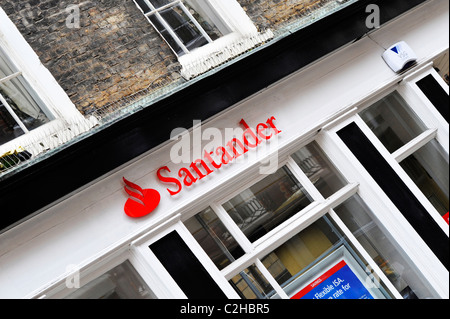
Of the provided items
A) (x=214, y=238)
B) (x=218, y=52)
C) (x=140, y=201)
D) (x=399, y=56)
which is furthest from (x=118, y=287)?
(x=399, y=56)

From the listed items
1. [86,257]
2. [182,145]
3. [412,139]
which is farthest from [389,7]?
[86,257]

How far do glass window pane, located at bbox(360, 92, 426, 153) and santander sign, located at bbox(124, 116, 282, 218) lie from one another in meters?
1.48

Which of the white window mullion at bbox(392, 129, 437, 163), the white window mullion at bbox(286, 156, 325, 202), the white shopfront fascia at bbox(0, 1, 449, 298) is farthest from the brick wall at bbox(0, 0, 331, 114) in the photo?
the white window mullion at bbox(392, 129, 437, 163)

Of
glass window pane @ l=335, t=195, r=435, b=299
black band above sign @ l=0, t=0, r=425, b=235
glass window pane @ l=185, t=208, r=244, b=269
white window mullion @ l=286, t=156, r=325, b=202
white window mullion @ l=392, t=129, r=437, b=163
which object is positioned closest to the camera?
black band above sign @ l=0, t=0, r=425, b=235

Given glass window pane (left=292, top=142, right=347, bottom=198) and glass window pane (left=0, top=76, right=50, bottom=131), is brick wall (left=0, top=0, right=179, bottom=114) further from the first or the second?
glass window pane (left=292, top=142, right=347, bottom=198)

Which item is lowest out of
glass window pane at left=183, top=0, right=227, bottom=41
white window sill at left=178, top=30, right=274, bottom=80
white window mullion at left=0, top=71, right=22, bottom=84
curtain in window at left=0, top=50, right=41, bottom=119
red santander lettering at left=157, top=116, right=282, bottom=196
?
red santander lettering at left=157, top=116, right=282, bottom=196

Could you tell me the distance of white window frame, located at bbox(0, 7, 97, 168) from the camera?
6148 mm

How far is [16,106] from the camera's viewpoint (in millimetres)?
6223

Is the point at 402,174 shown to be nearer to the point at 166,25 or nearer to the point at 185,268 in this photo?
the point at 185,268

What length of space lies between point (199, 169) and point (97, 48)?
175cm

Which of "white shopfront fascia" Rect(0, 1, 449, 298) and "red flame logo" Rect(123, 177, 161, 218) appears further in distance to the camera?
"red flame logo" Rect(123, 177, 161, 218)

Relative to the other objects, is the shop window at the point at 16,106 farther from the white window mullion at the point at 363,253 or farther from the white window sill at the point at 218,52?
the white window mullion at the point at 363,253

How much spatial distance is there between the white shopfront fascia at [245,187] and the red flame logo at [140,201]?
7 cm

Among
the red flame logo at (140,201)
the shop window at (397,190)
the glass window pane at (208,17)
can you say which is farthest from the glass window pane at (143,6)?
the shop window at (397,190)
